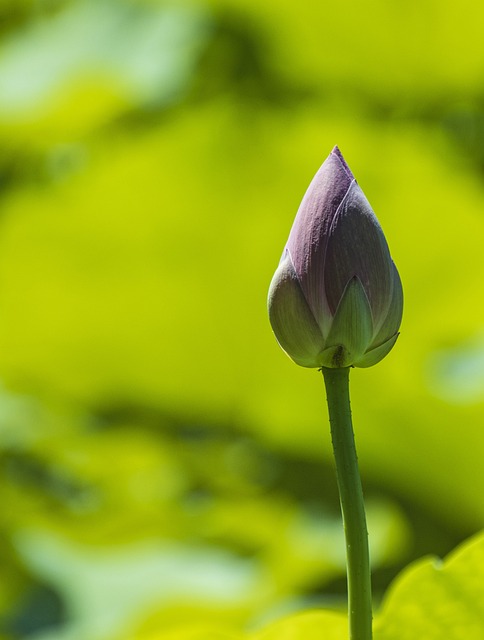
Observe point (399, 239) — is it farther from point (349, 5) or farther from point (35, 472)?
point (35, 472)

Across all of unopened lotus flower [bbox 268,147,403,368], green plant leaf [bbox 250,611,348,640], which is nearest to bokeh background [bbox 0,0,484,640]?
green plant leaf [bbox 250,611,348,640]

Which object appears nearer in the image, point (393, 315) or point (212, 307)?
point (393, 315)

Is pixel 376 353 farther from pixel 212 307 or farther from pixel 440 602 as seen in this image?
pixel 212 307

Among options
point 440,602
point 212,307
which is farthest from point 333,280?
point 212,307

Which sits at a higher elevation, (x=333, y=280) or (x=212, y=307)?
(x=212, y=307)

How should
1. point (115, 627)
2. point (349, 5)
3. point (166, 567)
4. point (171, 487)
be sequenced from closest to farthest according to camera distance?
point (115, 627) → point (166, 567) → point (171, 487) → point (349, 5)

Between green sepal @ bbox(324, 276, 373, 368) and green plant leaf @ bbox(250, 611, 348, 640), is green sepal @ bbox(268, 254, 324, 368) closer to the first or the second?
green sepal @ bbox(324, 276, 373, 368)

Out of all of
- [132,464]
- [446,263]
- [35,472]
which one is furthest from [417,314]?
[35,472]
